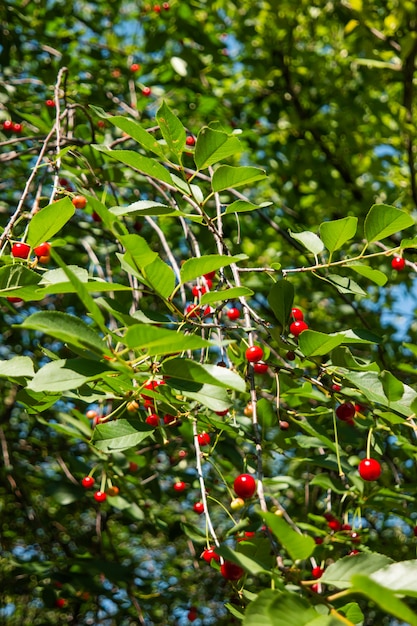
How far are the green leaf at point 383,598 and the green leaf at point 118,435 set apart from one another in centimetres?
61

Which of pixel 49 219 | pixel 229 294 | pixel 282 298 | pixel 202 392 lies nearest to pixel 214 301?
pixel 229 294

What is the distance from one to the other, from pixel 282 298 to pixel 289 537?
0.62 m

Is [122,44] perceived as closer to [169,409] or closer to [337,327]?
[337,327]

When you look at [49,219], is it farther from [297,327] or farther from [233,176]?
[297,327]

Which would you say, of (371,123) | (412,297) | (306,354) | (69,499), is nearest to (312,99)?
(371,123)

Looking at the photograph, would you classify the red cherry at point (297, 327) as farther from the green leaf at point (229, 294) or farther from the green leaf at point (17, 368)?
the green leaf at point (17, 368)

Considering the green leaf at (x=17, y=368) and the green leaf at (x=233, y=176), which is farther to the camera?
the green leaf at (x=233, y=176)

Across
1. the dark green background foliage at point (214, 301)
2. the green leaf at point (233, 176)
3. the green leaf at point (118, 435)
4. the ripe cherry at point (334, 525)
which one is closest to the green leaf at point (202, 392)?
the dark green background foliage at point (214, 301)

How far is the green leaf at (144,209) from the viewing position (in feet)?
3.82

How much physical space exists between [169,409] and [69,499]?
1.40 metres

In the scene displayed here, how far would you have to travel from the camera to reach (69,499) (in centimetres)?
249

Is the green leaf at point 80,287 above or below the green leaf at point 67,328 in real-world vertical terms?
above

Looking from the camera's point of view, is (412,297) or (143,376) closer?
(143,376)

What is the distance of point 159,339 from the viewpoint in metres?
0.86
